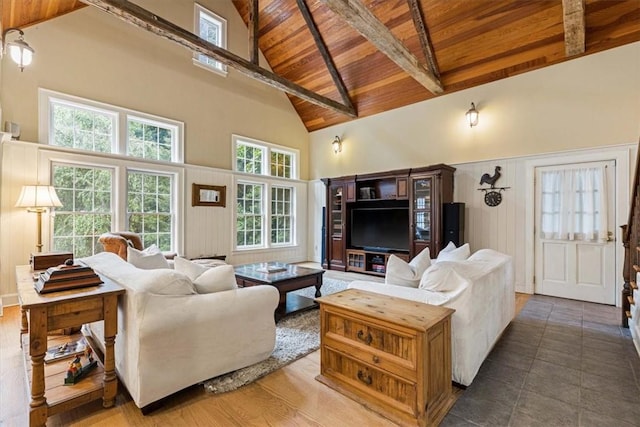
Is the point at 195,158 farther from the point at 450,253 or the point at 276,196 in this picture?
the point at 450,253

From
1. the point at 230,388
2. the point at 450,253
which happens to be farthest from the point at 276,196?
the point at 230,388

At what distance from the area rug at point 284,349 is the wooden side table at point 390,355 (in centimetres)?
46

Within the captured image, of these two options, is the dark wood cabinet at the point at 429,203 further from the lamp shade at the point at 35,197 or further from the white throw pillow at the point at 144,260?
the lamp shade at the point at 35,197

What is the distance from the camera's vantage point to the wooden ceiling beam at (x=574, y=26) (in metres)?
3.44

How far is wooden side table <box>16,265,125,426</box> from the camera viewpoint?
1606mm

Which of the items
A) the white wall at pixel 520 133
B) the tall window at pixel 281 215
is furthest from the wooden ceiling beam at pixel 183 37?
the tall window at pixel 281 215

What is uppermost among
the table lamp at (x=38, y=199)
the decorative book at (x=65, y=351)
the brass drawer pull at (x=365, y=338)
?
the table lamp at (x=38, y=199)

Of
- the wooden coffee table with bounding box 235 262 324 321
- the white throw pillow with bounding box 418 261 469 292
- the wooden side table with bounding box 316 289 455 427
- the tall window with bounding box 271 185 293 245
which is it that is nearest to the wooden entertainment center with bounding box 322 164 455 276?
the tall window with bounding box 271 185 293 245

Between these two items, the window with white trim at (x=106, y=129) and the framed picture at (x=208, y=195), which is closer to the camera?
the window with white trim at (x=106, y=129)

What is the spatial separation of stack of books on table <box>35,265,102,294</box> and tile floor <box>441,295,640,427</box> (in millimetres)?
2371

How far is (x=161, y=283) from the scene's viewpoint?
1907 mm

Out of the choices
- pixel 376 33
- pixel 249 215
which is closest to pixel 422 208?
pixel 376 33

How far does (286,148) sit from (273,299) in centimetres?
552

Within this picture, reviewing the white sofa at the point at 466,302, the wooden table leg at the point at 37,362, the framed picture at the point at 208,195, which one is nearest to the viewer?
the wooden table leg at the point at 37,362
